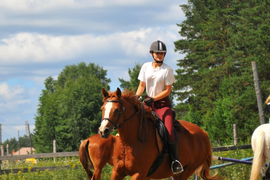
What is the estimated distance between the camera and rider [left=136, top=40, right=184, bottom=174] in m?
6.25

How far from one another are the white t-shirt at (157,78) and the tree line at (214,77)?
2262cm

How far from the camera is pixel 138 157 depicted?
5.57 meters

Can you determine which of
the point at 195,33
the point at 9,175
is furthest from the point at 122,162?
the point at 195,33

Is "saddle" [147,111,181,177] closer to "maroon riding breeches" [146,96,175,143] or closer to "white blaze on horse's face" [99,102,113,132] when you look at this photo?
"maroon riding breeches" [146,96,175,143]

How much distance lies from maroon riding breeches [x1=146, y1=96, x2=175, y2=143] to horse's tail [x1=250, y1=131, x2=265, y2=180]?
1988 millimetres

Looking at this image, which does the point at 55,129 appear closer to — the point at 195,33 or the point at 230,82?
the point at 195,33

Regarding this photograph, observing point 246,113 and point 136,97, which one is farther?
point 246,113

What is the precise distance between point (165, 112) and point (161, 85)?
48 cm

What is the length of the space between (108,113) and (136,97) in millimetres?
950

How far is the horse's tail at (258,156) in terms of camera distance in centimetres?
707

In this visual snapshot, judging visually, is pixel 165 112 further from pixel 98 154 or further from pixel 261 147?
pixel 98 154

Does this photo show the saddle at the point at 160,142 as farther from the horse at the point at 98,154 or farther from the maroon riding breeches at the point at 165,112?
the horse at the point at 98,154

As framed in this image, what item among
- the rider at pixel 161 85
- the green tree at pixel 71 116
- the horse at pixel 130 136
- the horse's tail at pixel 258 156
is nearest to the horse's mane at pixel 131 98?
the horse at pixel 130 136

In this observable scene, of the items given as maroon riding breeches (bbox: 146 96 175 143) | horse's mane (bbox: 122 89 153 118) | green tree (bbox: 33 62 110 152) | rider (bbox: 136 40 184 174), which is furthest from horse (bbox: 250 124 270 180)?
green tree (bbox: 33 62 110 152)
